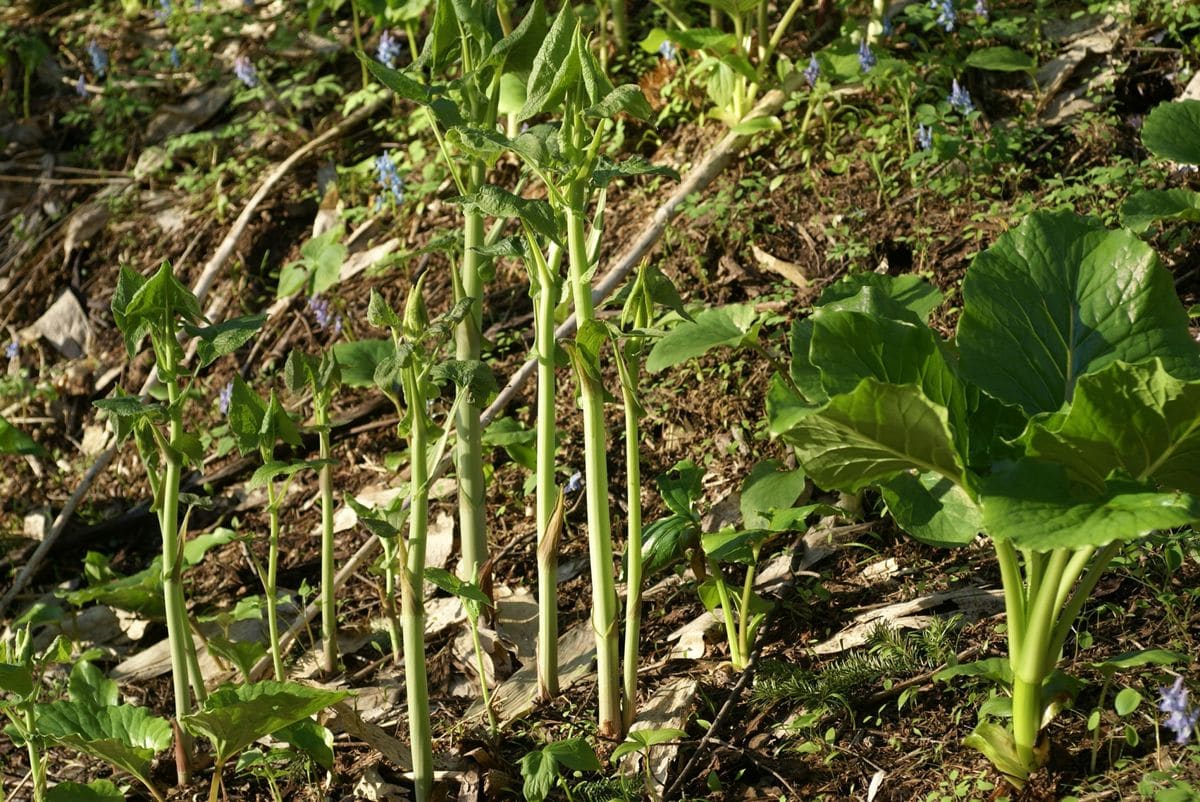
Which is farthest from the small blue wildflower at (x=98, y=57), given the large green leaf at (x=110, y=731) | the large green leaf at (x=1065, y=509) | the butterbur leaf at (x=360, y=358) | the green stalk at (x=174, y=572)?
the large green leaf at (x=1065, y=509)

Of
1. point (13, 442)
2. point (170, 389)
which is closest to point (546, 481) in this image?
point (170, 389)

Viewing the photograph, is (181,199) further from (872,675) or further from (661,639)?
(872,675)

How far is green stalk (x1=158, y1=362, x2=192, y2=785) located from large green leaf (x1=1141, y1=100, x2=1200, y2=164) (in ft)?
7.00

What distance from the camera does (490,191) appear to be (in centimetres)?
199

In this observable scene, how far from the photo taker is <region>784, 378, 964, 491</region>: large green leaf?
160 centimetres

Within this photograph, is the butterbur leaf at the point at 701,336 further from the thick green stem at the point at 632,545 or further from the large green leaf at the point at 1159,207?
the large green leaf at the point at 1159,207

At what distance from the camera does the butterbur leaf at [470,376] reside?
2.08 metres

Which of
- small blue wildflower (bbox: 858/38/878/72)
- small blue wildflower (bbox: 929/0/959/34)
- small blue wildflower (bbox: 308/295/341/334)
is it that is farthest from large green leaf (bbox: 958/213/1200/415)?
small blue wildflower (bbox: 308/295/341/334)

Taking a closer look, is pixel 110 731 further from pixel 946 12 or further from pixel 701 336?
pixel 946 12

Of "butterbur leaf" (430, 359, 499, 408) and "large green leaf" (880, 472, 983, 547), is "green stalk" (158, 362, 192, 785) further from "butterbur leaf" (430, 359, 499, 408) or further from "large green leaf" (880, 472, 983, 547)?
"large green leaf" (880, 472, 983, 547)

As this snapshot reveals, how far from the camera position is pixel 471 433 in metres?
2.56

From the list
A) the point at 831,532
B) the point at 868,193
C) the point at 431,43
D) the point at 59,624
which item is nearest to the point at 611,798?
the point at 831,532

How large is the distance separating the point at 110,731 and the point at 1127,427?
1944 millimetres

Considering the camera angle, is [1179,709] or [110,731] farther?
[110,731]
